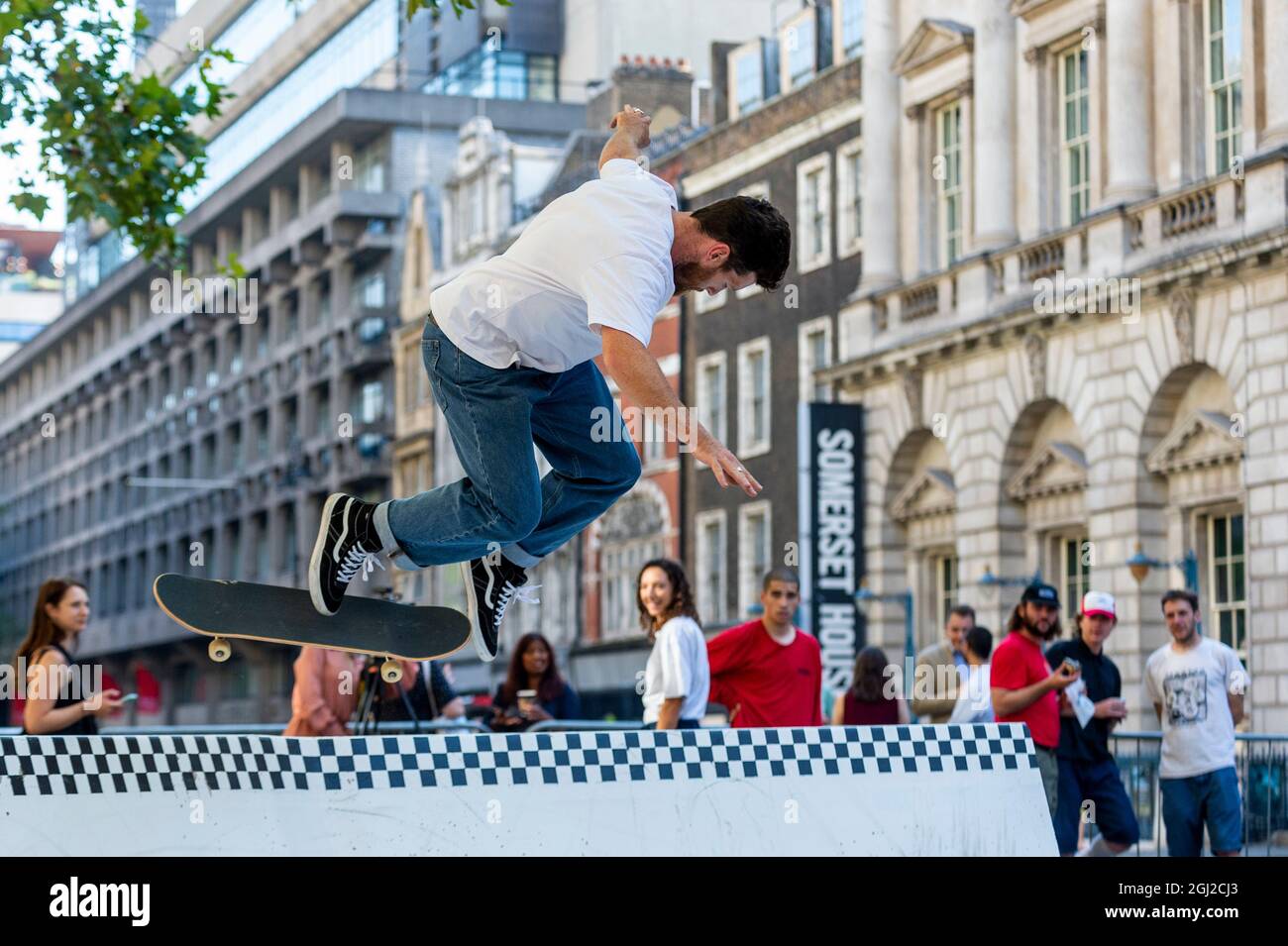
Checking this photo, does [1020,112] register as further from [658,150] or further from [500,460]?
[500,460]

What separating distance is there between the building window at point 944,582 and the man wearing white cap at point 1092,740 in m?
21.5

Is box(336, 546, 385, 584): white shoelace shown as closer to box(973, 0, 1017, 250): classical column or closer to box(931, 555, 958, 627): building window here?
box(973, 0, 1017, 250): classical column

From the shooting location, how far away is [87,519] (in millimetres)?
89000

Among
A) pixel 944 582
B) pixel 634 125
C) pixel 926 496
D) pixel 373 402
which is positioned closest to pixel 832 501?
pixel 926 496

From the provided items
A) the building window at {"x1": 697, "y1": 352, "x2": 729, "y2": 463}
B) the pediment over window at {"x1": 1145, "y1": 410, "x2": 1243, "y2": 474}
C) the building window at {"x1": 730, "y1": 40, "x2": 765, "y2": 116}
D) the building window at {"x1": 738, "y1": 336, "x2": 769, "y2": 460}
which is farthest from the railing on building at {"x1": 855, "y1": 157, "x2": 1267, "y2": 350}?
the building window at {"x1": 730, "y1": 40, "x2": 765, "y2": 116}

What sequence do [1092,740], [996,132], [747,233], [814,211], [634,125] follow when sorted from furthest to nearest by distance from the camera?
[814,211] → [996,132] → [1092,740] → [634,125] → [747,233]

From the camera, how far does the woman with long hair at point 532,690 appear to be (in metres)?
13.3

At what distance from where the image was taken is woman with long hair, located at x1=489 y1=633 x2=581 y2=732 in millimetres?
13312

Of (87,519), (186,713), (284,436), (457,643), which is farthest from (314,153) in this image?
(457,643)

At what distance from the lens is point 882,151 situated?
117 ft

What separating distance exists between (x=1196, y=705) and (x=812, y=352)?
2672 cm

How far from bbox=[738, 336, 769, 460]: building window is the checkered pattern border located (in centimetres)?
3245

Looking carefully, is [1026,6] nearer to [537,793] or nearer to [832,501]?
[832,501]
